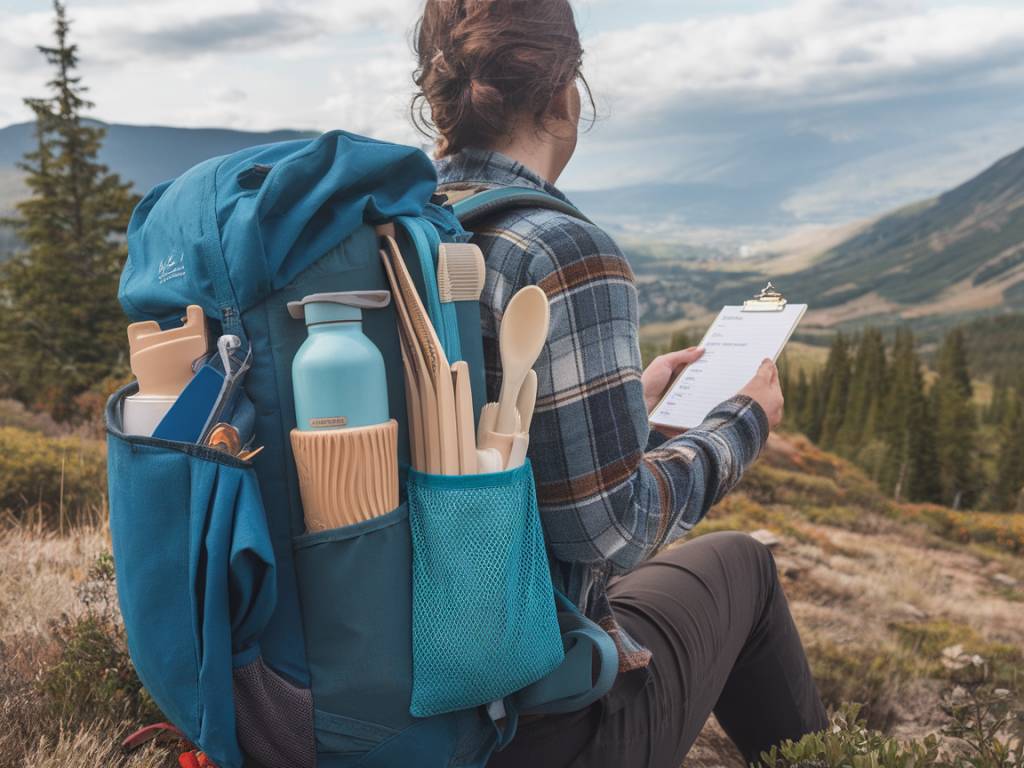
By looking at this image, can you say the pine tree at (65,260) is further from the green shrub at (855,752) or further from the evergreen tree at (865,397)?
the evergreen tree at (865,397)

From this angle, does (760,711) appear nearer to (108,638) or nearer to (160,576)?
(160,576)

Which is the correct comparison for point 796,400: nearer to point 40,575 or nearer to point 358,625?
point 40,575

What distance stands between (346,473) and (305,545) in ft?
0.51

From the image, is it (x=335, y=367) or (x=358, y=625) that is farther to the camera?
(x=358, y=625)

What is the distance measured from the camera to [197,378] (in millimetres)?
1276

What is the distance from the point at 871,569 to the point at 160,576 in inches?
320

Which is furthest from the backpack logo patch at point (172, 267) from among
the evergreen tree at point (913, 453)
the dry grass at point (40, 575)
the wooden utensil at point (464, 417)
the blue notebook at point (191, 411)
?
the evergreen tree at point (913, 453)

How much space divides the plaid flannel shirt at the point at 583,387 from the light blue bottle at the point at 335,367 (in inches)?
14.3

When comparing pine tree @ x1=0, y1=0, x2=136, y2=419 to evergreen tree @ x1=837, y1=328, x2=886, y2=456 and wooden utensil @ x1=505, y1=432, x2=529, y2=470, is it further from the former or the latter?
evergreen tree @ x1=837, y1=328, x2=886, y2=456

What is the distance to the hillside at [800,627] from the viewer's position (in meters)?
2.22

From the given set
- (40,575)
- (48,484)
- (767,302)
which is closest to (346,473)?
(767,302)

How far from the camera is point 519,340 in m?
1.41

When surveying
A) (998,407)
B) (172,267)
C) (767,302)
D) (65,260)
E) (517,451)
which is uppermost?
(65,260)

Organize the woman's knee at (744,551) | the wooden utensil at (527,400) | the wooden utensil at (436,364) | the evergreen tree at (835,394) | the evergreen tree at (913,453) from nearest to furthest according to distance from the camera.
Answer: the wooden utensil at (436,364) < the wooden utensil at (527,400) < the woman's knee at (744,551) < the evergreen tree at (913,453) < the evergreen tree at (835,394)
